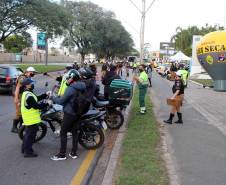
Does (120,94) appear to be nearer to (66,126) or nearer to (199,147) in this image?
(199,147)

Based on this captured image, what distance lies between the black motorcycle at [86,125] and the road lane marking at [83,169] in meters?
0.22

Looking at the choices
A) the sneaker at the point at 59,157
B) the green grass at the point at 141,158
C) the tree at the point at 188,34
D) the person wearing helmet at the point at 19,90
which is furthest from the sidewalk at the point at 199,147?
the tree at the point at 188,34

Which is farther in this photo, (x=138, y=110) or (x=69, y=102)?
(x=138, y=110)

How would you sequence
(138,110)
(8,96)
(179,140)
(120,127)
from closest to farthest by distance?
(179,140), (120,127), (138,110), (8,96)

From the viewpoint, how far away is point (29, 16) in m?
37.1

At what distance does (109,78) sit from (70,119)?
16.8 feet

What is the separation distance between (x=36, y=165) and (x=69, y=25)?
42.2m

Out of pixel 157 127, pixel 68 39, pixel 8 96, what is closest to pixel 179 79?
pixel 157 127

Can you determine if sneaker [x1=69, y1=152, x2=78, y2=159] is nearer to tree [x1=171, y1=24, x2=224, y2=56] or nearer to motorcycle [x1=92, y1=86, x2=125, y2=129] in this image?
motorcycle [x1=92, y1=86, x2=125, y2=129]

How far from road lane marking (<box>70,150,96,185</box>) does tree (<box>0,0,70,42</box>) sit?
1165 inches

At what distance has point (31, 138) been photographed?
851cm

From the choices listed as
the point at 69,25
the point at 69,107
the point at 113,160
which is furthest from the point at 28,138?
the point at 69,25

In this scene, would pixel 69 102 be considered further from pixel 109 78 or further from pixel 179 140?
pixel 109 78

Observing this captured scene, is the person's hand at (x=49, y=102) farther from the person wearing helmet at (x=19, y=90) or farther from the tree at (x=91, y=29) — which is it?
the tree at (x=91, y=29)
